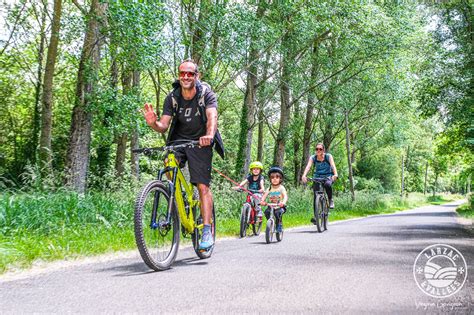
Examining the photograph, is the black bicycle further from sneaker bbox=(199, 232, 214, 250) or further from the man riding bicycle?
the man riding bicycle

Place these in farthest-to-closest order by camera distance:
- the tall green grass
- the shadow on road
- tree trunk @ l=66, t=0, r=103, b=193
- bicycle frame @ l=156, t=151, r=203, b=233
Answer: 1. tree trunk @ l=66, t=0, r=103, b=193
2. the tall green grass
3. bicycle frame @ l=156, t=151, r=203, b=233
4. the shadow on road

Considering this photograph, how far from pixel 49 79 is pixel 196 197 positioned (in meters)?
16.5

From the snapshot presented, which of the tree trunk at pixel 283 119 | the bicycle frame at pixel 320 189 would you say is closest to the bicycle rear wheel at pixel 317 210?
the bicycle frame at pixel 320 189

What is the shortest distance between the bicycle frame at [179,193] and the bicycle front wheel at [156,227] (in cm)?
9

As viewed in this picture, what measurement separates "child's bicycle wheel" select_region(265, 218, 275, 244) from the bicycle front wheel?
3162 millimetres

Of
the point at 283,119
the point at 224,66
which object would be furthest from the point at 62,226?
the point at 283,119

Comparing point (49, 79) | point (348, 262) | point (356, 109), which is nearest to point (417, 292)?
point (348, 262)

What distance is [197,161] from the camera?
545 cm

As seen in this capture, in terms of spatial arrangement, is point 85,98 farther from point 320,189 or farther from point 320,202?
point 320,202

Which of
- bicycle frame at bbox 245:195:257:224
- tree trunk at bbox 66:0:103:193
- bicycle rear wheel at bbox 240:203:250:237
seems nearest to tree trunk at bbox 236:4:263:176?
tree trunk at bbox 66:0:103:193

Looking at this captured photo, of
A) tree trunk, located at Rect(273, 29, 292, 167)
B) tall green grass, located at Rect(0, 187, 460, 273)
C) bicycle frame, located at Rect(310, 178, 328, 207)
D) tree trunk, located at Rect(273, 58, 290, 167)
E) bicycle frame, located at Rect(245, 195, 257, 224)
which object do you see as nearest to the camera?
tall green grass, located at Rect(0, 187, 460, 273)

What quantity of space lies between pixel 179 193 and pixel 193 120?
841 millimetres

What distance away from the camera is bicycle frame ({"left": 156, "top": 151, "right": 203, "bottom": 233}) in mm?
5285

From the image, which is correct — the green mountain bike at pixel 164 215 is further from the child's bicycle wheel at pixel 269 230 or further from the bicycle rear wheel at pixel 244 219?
the bicycle rear wheel at pixel 244 219
